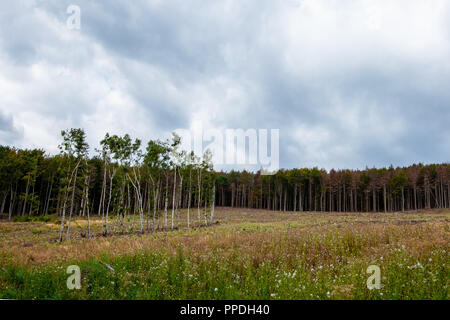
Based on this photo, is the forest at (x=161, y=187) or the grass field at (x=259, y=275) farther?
the forest at (x=161, y=187)

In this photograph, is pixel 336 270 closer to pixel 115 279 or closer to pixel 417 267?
pixel 417 267

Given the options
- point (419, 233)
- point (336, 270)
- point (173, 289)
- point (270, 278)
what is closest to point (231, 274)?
point (270, 278)

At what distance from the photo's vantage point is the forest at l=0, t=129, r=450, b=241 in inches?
1323

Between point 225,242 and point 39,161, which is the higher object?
point 39,161

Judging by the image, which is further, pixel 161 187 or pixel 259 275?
pixel 161 187

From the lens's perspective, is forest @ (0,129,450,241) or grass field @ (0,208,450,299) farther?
forest @ (0,129,450,241)

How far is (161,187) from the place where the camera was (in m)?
60.0

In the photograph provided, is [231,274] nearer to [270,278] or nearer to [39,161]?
[270,278]

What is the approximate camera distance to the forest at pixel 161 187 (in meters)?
33.6

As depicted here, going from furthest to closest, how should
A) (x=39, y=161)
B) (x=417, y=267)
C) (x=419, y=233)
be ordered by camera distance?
1. (x=39, y=161)
2. (x=419, y=233)
3. (x=417, y=267)

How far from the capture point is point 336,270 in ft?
20.8
